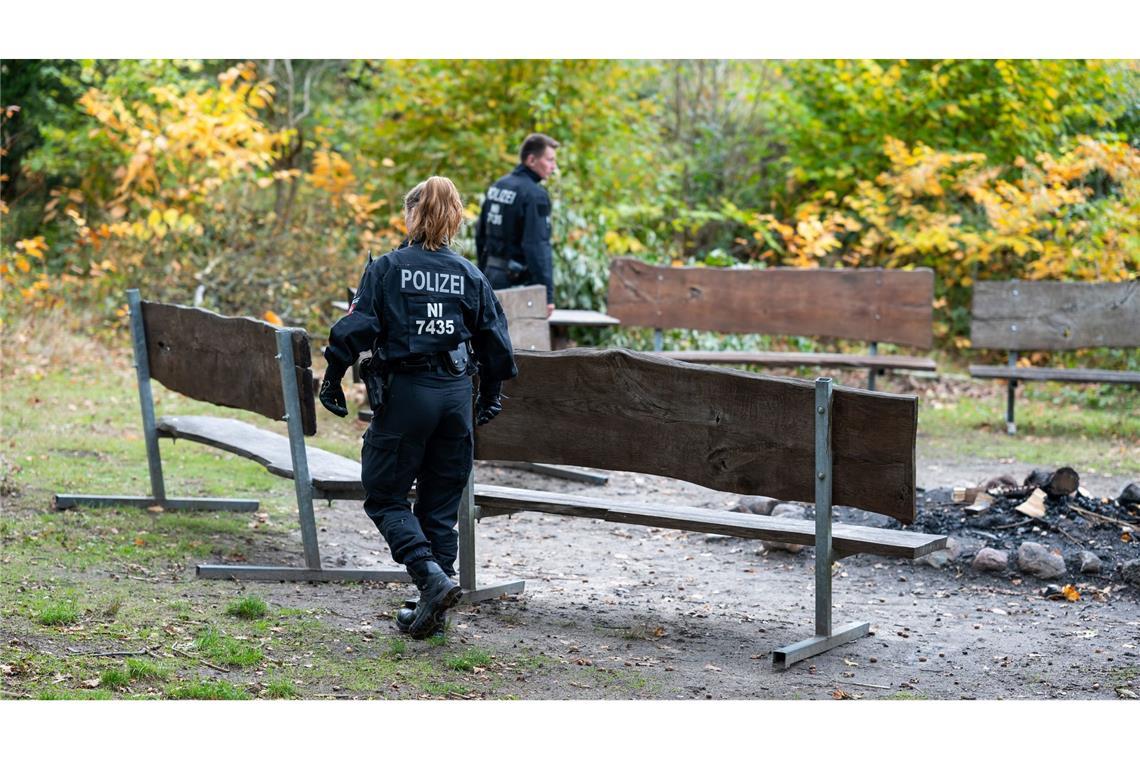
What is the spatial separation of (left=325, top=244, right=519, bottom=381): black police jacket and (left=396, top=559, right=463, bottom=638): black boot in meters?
0.78

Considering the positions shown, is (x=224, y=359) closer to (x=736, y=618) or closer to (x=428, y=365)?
(x=428, y=365)

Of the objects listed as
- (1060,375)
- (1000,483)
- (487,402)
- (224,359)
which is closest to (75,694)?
(487,402)

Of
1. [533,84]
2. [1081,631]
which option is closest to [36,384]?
[533,84]

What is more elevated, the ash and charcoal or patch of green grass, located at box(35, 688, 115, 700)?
patch of green grass, located at box(35, 688, 115, 700)

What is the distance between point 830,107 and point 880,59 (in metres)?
0.73

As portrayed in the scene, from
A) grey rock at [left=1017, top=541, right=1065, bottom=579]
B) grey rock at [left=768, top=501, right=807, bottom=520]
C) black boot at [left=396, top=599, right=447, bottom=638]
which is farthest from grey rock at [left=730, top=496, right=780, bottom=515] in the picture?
black boot at [left=396, top=599, right=447, bottom=638]

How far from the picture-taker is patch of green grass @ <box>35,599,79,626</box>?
15.3 ft

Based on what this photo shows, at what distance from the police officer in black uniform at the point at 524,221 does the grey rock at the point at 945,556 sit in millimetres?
3227

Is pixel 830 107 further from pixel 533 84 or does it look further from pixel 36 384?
pixel 36 384

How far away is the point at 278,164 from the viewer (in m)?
16.7

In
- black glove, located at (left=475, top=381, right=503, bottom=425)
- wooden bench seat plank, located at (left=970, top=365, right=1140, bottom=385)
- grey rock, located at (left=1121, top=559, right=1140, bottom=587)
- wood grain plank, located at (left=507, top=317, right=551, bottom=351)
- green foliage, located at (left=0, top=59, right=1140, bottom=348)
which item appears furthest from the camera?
green foliage, located at (left=0, top=59, right=1140, bottom=348)

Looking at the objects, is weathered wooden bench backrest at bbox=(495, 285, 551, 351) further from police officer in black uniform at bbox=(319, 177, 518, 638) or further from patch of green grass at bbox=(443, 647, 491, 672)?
patch of green grass at bbox=(443, 647, 491, 672)

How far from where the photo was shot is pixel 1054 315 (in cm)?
1036

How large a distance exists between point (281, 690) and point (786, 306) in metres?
7.23
